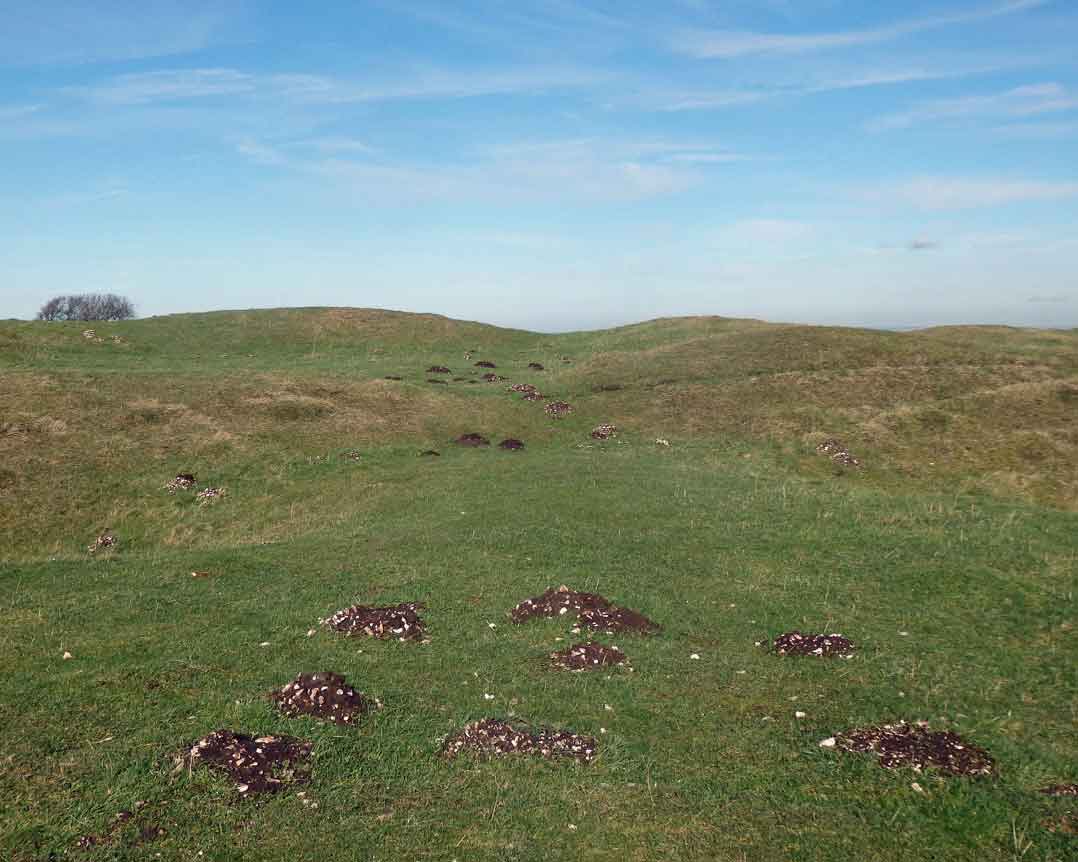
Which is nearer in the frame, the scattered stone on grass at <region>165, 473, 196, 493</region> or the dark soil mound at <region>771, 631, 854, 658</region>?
the dark soil mound at <region>771, 631, 854, 658</region>

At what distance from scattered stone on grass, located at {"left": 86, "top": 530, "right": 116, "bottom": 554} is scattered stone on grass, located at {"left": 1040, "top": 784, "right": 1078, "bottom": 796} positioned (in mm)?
32078

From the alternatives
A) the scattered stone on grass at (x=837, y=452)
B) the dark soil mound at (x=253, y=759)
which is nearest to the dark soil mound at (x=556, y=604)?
the dark soil mound at (x=253, y=759)

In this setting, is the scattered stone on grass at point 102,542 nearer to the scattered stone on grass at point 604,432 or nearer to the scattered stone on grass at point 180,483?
the scattered stone on grass at point 180,483

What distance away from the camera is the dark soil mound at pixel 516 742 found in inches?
489

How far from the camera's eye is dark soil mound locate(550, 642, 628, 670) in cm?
1636

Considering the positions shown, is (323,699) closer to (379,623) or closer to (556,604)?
(379,623)

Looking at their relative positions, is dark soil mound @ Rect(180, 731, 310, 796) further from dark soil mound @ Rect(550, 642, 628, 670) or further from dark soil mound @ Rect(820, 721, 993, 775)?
dark soil mound @ Rect(820, 721, 993, 775)

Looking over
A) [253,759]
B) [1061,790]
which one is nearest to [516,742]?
[253,759]

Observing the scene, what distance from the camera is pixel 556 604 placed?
1942 centimetres

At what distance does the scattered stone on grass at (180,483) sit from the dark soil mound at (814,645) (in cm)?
2960

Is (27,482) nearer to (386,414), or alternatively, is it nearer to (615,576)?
(386,414)

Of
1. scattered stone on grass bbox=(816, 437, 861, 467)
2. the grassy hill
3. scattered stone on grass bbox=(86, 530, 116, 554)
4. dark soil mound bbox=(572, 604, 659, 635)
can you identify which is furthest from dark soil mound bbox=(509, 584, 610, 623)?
scattered stone on grass bbox=(816, 437, 861, 467)

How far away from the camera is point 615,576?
23.1m

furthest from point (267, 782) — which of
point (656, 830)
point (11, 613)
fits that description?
point (11, 613)
